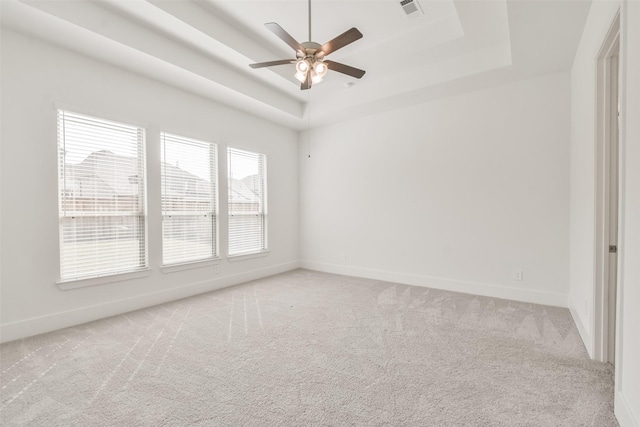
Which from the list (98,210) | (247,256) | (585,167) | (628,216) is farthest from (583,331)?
(98,210)

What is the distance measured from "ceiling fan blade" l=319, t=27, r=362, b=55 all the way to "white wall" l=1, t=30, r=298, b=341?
8.00 ft

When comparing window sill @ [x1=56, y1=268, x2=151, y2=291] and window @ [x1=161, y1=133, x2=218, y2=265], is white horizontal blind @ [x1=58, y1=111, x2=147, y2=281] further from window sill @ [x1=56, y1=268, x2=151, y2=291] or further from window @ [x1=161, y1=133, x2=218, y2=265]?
window @ [x1=161, y1=133, x2=218, y2=265]

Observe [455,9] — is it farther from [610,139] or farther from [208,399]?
[208,399]

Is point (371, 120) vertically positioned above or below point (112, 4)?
below

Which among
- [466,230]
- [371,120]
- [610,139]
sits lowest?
[466,230]

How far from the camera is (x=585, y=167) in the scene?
271 cm

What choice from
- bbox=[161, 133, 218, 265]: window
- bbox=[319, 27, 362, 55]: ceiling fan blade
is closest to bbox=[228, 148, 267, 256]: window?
bbox=[161, 133, 218, 265]: window

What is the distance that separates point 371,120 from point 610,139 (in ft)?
10.5

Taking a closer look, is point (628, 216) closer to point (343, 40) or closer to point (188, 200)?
point (343, 40)

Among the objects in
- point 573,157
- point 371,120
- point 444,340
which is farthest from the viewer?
point 371,120

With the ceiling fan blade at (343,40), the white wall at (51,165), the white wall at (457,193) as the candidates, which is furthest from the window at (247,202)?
the ceiling fan blade at (343,40)

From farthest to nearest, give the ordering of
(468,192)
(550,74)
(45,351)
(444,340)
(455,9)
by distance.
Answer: (468,192) < (550,74) < (455,9) < (444,340) < (45,351)

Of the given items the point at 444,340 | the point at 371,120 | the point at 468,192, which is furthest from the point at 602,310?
the point at 371,120

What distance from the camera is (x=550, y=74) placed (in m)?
3.53
